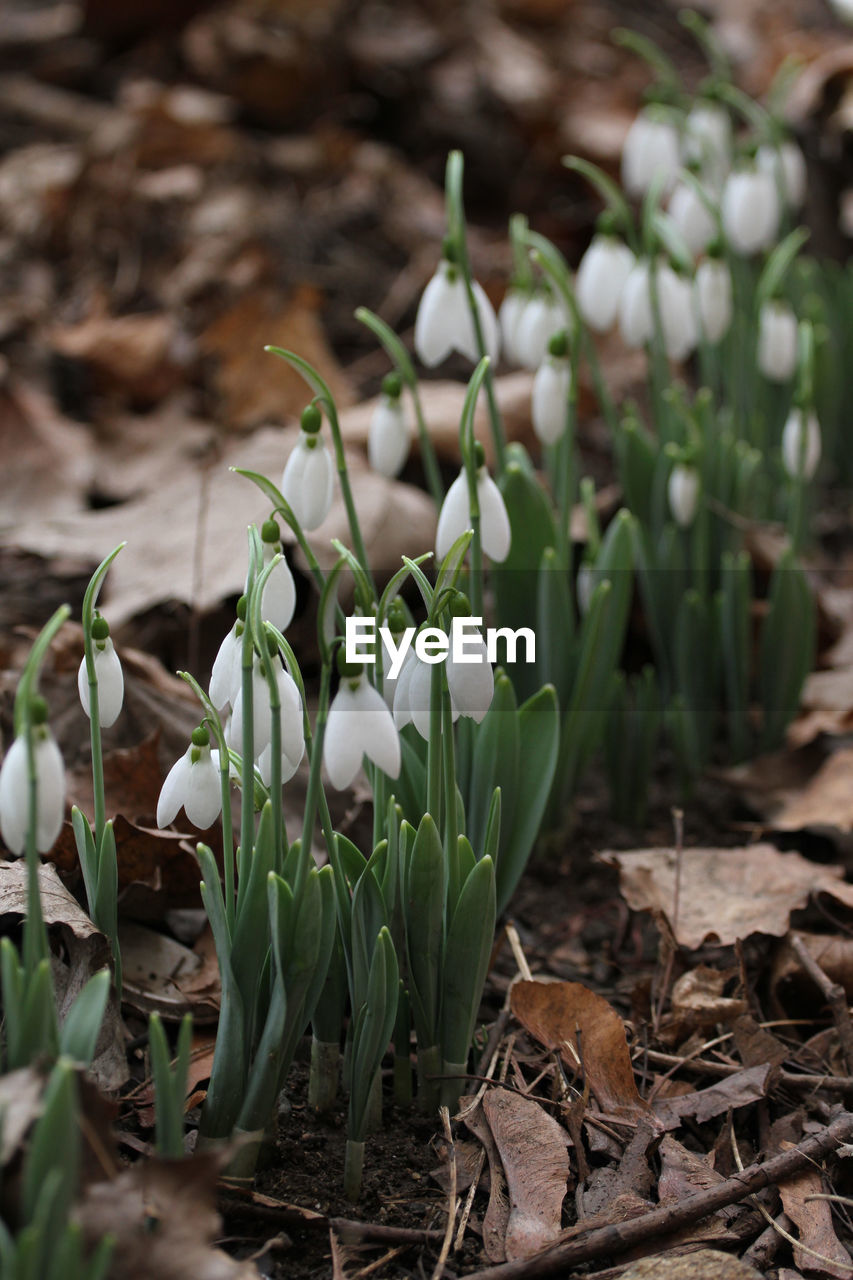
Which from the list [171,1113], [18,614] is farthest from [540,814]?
[18,614]

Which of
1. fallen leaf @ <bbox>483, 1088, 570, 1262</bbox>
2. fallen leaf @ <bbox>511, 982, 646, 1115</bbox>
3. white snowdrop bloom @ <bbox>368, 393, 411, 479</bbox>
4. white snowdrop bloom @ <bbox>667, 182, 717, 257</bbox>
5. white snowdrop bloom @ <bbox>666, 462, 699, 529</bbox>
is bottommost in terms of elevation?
fallen leaf @ <bbox>483, 1088, 570, 1262</bbox>

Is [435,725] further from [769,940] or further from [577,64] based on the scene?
[577,64]

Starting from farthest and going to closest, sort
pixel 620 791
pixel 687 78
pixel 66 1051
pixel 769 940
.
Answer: pixel 687 78 → pixel 620 791 → pixel 769 940 → pixel 66 1051

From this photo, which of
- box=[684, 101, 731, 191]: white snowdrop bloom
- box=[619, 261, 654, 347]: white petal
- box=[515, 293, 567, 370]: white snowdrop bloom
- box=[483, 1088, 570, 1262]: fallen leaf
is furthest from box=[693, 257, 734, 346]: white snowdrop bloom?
box=[483, 1088, 570, 1262]: fallen leaf

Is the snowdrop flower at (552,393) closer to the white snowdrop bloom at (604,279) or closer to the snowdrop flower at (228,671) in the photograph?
the white snowdrop bloom at (604,279)

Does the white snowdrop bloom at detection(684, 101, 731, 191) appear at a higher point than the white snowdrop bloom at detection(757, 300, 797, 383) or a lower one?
higher

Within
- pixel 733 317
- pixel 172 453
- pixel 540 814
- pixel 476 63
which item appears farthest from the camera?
pixel 476 63

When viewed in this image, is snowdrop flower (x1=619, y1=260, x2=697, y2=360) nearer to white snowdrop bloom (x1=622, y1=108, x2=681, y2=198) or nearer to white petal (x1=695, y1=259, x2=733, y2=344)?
white petal (x1=695, y1=259, x2=733, y2=344)
